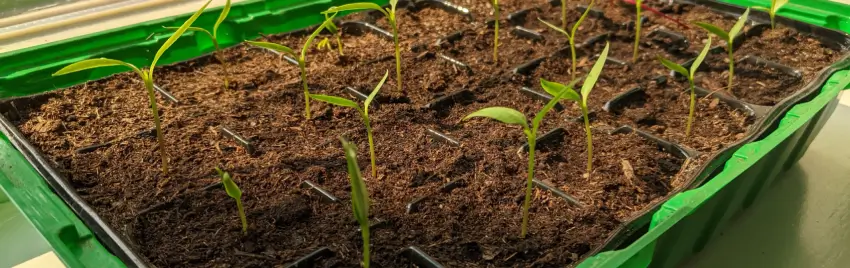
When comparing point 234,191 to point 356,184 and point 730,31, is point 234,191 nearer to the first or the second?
point 356,184

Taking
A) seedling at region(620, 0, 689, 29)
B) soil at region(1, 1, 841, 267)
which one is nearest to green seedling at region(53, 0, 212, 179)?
soil at region(1, 1, 841, 267)

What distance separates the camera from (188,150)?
3.45ft

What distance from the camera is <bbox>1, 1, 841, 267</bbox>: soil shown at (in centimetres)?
87

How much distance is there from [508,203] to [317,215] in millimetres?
260

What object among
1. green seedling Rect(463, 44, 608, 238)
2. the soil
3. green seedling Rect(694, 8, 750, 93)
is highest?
green seedling Rect(463, 44, 608, 238)

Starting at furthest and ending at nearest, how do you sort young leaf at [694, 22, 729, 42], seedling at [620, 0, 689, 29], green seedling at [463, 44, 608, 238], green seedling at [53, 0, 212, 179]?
seedling at [620, 0, 689, 29], young leaf at [694, 22, 729, 42], green seedling at [53, 0, 212, 179], green seedling at [463, 44, 608, 238]

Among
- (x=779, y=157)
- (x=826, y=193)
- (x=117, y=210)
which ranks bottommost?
(x=826, y=193)

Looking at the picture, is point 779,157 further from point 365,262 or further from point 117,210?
point 117,210

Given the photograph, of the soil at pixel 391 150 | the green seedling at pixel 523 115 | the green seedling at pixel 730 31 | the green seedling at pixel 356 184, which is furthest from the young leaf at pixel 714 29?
the green seedling at pixel 356 184

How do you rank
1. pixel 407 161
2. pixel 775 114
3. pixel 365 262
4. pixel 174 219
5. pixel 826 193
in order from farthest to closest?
pixel 826 193 < pixel 775 114 < pixel 407 161 < pixel 174 219 < pixel 365 262

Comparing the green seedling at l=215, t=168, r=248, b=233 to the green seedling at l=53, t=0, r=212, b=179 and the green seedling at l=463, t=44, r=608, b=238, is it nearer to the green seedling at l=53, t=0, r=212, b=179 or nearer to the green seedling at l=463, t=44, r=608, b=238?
the green seedling at l=53, t=0, r=212, b=179

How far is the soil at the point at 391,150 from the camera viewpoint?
2.85 ft

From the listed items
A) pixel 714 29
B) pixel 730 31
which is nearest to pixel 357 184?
pixel 714 29

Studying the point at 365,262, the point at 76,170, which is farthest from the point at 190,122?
the point at 365,262
